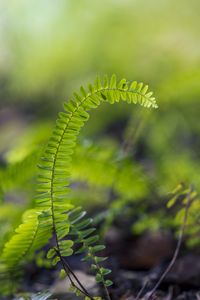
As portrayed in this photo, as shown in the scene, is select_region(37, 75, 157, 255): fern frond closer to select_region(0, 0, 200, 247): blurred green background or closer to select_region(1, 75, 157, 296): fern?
select_region(1, 75, 157, 296): fern

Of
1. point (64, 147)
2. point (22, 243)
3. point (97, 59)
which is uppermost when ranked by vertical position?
point (97, 59)

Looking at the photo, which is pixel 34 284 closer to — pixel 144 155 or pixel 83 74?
pixel 144 155

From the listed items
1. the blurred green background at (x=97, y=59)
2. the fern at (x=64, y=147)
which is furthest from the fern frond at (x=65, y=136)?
the blurred green background at (x=97, y=59)

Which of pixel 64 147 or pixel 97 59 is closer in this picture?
pixel 64 147

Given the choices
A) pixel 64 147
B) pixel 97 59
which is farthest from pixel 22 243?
pixel 97 59

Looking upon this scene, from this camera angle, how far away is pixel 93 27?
4.68 metres

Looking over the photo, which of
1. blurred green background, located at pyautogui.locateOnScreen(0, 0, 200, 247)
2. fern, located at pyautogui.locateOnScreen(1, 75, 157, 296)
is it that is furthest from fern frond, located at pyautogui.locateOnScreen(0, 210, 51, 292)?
blurred green background, located at pyautogui.locateOnScreen(0, 0, 200, 247)

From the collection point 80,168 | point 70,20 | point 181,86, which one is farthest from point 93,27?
point 80,168

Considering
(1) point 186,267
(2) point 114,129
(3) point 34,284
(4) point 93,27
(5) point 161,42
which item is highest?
(4) point 93,27

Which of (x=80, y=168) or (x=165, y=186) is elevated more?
(x=80, y=168)

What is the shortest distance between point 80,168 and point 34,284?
0.57 metres

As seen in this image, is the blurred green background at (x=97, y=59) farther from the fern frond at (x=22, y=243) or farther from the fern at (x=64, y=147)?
the fern at (x=64, y=147)

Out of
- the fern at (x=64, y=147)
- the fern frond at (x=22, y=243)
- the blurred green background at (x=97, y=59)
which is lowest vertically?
the fern frond at (x=22, y=243)

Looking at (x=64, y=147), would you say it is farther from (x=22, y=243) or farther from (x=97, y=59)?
(x=97, y=59)
